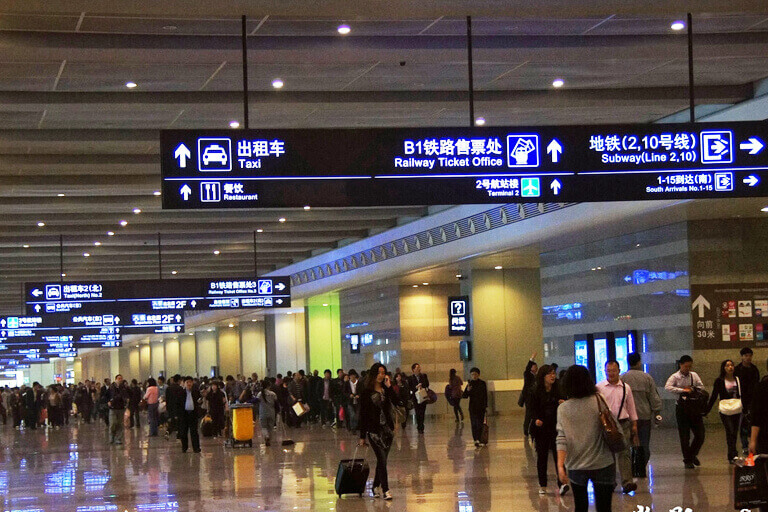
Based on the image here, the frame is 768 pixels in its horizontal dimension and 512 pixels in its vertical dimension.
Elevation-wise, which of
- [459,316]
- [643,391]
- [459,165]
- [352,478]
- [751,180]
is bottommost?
[352,478]

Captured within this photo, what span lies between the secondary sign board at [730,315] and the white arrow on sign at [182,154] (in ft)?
41.9

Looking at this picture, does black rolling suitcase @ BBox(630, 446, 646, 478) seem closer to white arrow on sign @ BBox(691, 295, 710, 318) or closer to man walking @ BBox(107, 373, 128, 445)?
white arrow on sign @ BBox(691, 295, 710, 318)

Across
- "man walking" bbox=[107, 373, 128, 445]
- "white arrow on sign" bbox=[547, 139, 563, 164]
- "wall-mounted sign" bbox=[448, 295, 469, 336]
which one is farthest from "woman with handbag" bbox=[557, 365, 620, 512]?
"wall-mounted sign" bbox=[448, 295, 469, 336]

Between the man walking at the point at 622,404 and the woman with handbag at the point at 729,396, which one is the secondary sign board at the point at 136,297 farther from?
the man walking at the point at 622,404

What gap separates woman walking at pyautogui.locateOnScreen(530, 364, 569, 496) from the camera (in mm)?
12719

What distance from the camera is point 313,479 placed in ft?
50.2

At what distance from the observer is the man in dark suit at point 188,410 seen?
21.4 metres

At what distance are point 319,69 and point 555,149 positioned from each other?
3835 mm

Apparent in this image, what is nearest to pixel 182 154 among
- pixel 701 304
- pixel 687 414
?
pixel 687 414

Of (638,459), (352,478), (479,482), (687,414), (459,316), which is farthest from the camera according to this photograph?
(459,316)

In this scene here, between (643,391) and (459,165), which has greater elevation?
(459,165)

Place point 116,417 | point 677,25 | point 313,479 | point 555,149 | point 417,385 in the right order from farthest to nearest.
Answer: point 417,385 < point 116,417 < point 313,479 < point 677,25 < point 555,149

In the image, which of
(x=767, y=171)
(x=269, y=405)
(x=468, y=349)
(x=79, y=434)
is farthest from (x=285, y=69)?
(x=79, y=434)

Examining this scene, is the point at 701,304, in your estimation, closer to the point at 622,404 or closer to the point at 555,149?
the point at 622,404
